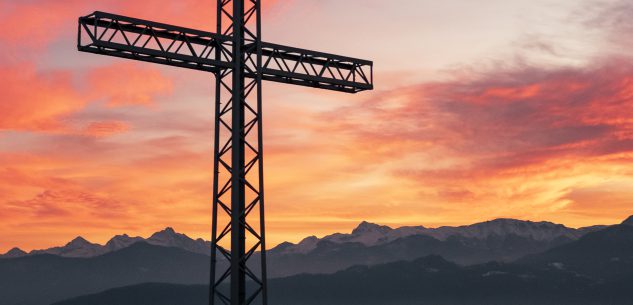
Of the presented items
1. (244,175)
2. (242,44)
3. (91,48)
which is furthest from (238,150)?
(91,48)

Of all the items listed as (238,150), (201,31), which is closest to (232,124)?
(238,150)

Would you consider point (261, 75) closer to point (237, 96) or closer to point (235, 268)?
point (237, 96)

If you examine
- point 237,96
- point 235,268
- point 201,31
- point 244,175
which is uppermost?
point 201,31

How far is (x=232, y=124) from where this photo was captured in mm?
Answer: 41969

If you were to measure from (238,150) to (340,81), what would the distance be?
24.0 feet

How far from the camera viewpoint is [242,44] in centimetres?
4269

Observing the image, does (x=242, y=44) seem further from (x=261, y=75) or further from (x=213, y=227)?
(x=213, y=227)

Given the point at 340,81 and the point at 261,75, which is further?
the point at 340,81

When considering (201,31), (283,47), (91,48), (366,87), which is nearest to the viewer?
(91,48)

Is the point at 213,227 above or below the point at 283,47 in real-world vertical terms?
below

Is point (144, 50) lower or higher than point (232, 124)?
higher

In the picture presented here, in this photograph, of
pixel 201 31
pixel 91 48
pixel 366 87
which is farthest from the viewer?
pixel 366 87

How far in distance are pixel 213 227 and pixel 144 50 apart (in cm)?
843

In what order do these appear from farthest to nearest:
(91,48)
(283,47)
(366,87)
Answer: (366,87)
(283,47)
(91,48)
